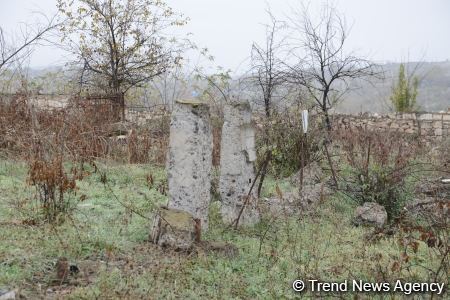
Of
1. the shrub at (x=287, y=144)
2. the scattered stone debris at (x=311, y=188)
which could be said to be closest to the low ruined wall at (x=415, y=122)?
the shrub at (x=287, y=144)

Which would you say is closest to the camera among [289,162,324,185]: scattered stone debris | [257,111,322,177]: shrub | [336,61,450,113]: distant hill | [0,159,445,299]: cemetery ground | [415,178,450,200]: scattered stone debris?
[0,159,445,299]: cemetery ground

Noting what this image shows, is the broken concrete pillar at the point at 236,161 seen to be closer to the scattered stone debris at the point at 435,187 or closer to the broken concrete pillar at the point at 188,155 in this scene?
the broken concrete pillar at the point at 188,155

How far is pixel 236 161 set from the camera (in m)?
6.25

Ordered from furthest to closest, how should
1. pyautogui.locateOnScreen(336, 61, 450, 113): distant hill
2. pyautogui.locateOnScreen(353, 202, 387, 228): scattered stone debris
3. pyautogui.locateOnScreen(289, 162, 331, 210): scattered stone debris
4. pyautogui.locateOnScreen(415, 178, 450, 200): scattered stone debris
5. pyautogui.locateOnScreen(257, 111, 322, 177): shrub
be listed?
pyautogui.locateOnScreen(336, 61, 450, 113): distant hill, pyautogui.locateOnScreen(257, 111, 322, 177): shrub, pyautogui.locateOnScreen(415, 178, 450, 200): scattered stone debris, pyautogui.locateOnScreen(289, 162, 331, 210): scattered stone debris, pyautogui.locateOnScreen(353, 202, 387, 228): scattered stone debris

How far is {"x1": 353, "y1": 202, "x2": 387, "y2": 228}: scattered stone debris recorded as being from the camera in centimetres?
684

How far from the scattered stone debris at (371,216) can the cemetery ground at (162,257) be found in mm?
222

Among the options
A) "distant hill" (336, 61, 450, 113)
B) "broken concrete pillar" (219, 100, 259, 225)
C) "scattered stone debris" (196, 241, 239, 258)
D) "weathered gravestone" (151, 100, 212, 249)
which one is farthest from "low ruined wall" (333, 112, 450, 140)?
"distant hill" (336, 61, 450, 113)

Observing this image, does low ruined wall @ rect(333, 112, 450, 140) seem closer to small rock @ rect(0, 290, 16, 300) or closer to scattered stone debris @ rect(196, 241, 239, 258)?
scattered stone debris @ rect(196, 241, 239, 258)

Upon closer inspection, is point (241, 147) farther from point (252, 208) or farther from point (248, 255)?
point (248, 255)

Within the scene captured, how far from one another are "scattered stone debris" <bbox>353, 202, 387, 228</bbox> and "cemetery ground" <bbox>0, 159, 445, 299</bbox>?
22 cm

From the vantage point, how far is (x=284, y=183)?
900cm

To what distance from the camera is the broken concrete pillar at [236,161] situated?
626 cm

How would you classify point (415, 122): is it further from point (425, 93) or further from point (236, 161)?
point (425, 93)

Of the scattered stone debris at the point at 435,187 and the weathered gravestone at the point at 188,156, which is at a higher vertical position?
the weathered gravestone at the point at 188,156
